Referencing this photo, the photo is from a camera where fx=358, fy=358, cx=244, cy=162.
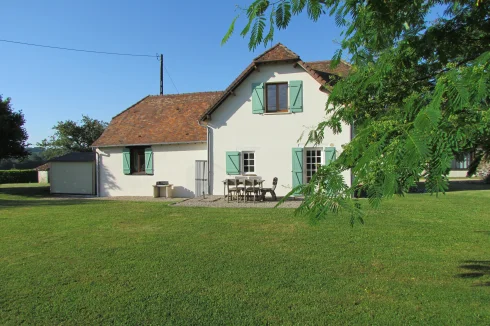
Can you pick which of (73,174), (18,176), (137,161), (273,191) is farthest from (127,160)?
(18,176)

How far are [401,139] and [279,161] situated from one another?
14.8m

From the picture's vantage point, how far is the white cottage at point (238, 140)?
53.8 ft

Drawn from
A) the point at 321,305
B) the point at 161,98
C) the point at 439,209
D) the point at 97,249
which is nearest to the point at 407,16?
the point at 321,305

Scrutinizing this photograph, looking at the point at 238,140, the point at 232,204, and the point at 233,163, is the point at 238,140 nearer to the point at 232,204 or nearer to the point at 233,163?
the point at 233,163

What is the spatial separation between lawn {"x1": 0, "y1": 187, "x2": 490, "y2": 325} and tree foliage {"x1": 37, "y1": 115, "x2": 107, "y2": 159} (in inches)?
1691

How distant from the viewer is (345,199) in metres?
2.37

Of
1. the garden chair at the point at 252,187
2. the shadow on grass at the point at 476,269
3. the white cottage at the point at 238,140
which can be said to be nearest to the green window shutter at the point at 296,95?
the white cottage at the point at 238,140

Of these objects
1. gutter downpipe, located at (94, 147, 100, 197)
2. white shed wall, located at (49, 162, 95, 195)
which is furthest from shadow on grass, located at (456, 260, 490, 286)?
white shed wall, located at (49, 162, 95, 195)

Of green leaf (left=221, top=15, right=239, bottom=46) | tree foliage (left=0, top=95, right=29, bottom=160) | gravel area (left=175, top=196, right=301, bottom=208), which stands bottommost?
gravel area (left=175, top=196, right=301, bottom=208)

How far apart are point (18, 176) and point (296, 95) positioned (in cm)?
4008

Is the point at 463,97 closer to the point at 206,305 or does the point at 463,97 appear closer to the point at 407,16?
the point at 407,16

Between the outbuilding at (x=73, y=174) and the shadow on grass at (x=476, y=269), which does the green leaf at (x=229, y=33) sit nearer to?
the shadow on grass at (x=476, y=269)

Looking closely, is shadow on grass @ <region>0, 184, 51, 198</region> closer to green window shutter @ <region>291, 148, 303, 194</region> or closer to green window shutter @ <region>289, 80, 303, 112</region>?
green window shutter @ <region>291, 148, 303, 194</region>

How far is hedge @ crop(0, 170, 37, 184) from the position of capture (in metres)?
41.3
